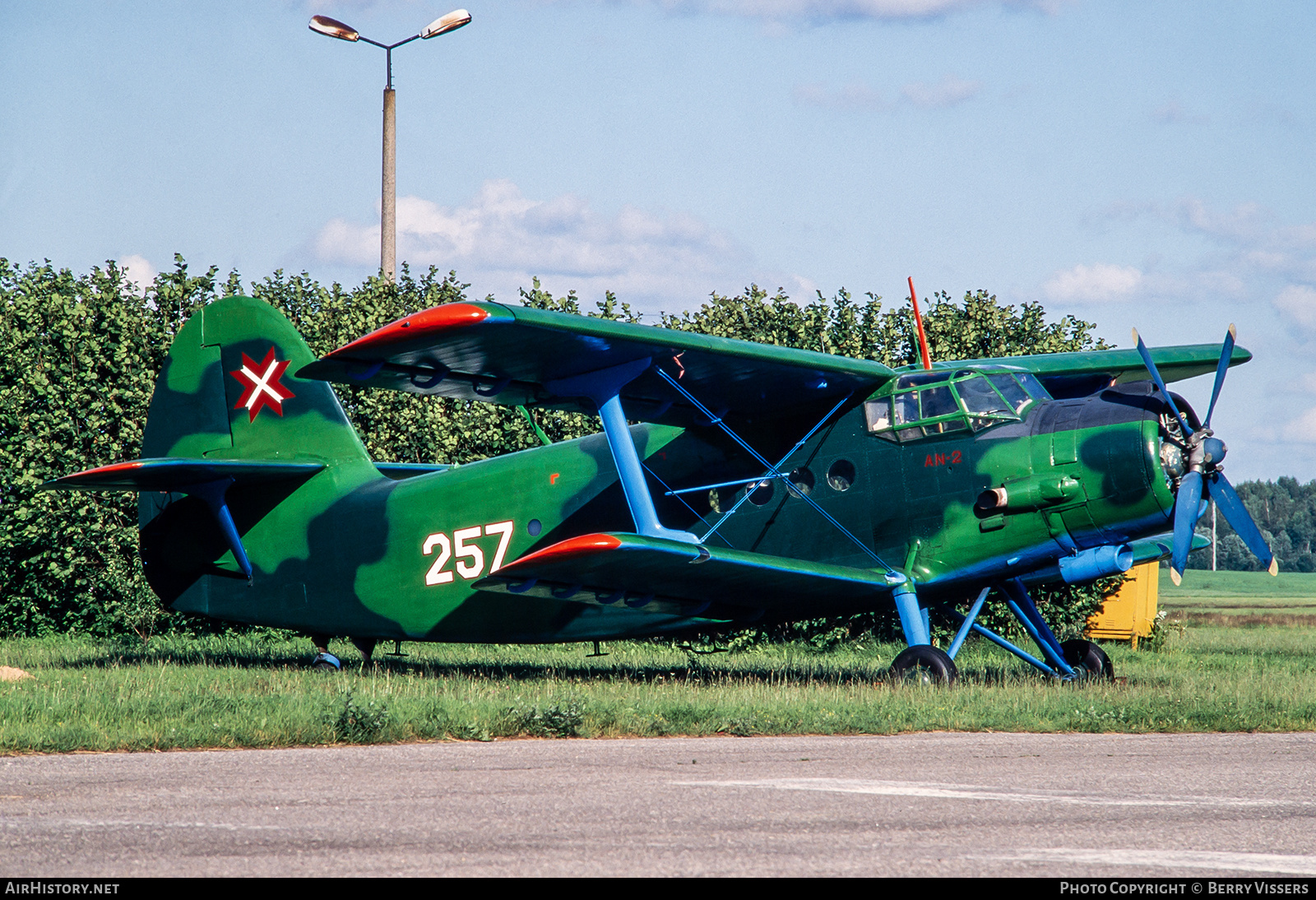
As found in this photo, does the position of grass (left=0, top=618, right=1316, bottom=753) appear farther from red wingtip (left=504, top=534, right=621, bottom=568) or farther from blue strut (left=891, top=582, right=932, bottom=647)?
red wingtip (left=504, top=534, right=621, bottom=568)

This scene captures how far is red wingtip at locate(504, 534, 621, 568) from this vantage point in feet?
33.0

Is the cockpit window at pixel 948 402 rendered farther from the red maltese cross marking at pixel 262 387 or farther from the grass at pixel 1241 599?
the grass at pixel 1241 599

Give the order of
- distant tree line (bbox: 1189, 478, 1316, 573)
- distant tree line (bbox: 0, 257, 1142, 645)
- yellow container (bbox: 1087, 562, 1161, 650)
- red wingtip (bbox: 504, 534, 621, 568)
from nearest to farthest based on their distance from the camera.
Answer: red wingtip (bbox: 504, 534, 621, 568) < distant tree line (bbox: 0, 257, 1142, 645) < yellow container (bbox: 1087, 562, 1161, 650) < distant tree line (bbox: 1189, 478, 1316, 573)

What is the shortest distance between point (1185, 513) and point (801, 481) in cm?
335

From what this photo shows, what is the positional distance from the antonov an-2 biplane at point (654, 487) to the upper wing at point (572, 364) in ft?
0.10

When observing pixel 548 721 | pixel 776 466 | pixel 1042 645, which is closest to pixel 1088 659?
pixel 1042 645

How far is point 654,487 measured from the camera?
497 inches

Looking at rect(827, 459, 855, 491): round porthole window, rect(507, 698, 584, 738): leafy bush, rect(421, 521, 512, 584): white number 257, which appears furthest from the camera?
rect(421, 521, 512, 584): white number 257

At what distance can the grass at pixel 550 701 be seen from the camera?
8.84m

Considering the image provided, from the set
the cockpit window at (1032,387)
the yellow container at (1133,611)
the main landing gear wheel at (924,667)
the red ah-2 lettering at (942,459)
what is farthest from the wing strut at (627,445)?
the yellow container at (1133,611)

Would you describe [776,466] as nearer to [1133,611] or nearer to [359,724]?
[359,724]

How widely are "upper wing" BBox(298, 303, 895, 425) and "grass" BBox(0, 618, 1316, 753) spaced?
263cm

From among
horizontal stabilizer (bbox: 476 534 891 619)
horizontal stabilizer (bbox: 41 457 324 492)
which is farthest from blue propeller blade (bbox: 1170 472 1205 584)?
horizontal stabilizer (bbox: 41 457 324 492)

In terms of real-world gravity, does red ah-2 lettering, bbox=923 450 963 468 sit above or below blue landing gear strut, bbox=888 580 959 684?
above
